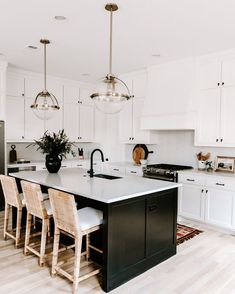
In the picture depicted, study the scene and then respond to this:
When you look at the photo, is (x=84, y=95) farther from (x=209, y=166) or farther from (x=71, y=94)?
(x=209, y=166)

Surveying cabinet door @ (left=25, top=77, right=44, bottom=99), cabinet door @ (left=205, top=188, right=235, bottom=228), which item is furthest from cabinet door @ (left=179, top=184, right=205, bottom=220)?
cabinet door @ (left=25, top=77, right=44, bottom=99)

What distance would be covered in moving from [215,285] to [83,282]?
1327 millimetres

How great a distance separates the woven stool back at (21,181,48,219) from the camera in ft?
9.46

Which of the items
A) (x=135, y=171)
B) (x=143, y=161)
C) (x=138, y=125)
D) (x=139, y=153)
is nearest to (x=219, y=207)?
(x=135, y=171)

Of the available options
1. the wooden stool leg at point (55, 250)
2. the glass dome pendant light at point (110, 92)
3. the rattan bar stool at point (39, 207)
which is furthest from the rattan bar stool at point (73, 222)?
the glass dome pendant light at point (110, 92)

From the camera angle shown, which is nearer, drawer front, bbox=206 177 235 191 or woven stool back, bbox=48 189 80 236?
A: woven stool back, bbox=48 189 80 236

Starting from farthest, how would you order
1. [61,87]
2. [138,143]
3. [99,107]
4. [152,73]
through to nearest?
[61,87]
[138,143]
[152,73]
[99,107]

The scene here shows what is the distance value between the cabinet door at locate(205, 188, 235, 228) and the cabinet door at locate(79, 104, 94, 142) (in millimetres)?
3559

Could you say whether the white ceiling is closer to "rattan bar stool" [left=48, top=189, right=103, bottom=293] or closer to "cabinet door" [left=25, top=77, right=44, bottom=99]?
"cabinet door" [left=25, top=77, right=44, bottom=99]

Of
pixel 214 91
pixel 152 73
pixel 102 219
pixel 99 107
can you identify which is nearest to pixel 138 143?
pixel 152 73

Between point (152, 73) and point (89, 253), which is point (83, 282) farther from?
point (152, 73)

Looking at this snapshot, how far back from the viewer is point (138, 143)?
570 cm

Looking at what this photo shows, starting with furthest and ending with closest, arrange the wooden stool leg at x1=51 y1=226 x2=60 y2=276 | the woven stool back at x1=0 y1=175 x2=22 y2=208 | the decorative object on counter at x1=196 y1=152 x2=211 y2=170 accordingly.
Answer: the decorative object on counter at x1=196 y1=152 x2=211 y2=170 < the woven stool back at x1=0 y1=175 x2=22 y2=208 < the wooden stool leg at x1=51 y1=226 x2=60 y2=276

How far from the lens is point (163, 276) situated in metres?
2.77
